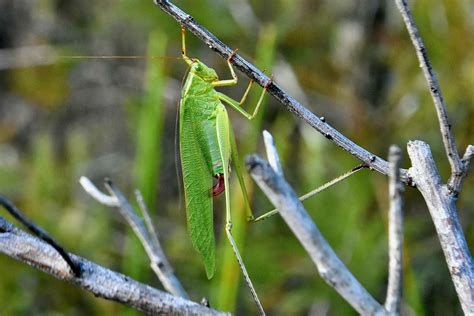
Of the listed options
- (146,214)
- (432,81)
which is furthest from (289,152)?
(432,81)

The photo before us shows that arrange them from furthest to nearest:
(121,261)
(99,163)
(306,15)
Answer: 1. (99,163)
2. (306,15)
3. (121,261)

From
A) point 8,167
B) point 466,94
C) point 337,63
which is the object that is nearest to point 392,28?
point 337,63

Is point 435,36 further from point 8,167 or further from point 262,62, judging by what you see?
point 8,167

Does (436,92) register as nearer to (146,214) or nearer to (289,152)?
(146,214)

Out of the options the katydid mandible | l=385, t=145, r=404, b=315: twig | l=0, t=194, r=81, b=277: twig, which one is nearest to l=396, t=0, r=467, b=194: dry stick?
l=385, t=145, r=404, b=315: twig

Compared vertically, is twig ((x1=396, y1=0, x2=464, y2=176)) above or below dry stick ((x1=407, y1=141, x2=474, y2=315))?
above

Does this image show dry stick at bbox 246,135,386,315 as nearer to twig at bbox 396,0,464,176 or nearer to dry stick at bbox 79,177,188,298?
twig at bbox 396,0,464,176

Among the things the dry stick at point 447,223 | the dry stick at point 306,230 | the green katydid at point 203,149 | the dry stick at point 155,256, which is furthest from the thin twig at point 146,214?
the dry stick at point 306,230

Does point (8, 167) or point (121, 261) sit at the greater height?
point (121, 261)
